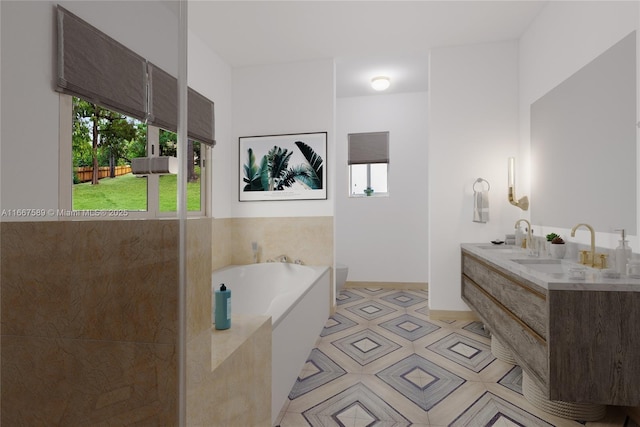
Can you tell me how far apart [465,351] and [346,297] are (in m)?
1.80

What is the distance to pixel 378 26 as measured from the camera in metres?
2.99

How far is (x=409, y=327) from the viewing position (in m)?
3.17

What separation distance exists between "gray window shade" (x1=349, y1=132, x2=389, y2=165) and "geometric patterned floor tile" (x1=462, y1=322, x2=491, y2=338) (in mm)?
2392

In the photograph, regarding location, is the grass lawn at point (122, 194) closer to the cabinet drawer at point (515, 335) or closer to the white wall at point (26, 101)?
the white wall at point (26, 101)

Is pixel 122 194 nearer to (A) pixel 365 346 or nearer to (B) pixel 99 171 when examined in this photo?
(B) pixel 99 171

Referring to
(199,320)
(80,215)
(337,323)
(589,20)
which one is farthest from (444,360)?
(80,215)

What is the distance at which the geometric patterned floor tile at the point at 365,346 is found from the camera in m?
2.55

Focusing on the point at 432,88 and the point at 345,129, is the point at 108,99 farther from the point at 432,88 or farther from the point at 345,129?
the point at 345,129

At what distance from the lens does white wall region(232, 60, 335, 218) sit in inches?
139

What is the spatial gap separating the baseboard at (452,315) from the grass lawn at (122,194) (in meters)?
3.26

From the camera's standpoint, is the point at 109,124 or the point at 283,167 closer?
the point at 109,124

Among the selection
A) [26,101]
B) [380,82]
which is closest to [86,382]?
[26,101]

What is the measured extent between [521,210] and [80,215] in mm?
3494

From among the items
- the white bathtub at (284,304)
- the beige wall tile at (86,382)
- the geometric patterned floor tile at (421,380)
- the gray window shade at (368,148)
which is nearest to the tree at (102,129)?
the beige wall tile at (86,382)
